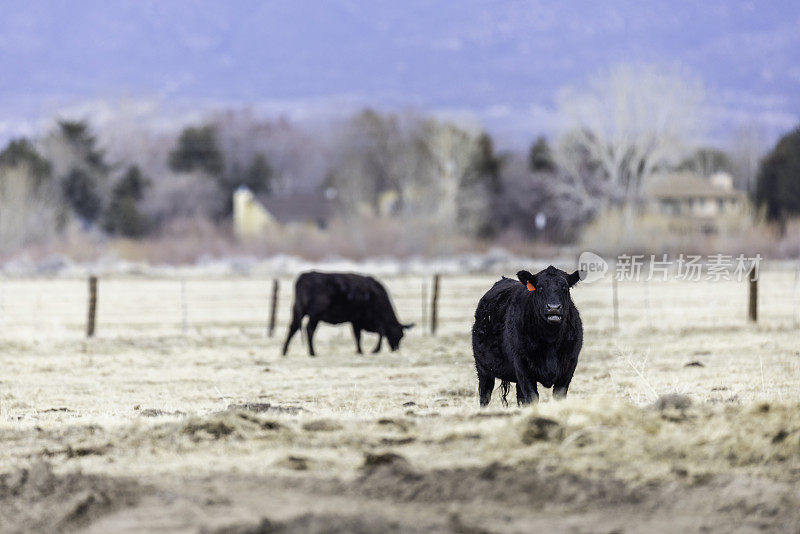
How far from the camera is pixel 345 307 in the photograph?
21391 millimetres

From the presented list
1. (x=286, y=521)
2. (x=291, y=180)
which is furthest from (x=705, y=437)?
(x=291, y=180)

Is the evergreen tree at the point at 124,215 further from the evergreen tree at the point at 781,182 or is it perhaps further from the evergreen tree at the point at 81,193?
the evergreen tree at the point at 781,182

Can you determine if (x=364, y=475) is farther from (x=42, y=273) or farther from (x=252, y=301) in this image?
(x=42, y=273)

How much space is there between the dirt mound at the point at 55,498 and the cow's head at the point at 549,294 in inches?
175

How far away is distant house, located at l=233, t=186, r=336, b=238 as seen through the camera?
8238 cm

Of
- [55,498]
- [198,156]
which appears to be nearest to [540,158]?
[198,156]

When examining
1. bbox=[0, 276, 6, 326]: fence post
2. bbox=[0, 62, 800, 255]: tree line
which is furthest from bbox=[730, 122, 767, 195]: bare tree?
bbox=[0, 276, 6, 326]: fence post

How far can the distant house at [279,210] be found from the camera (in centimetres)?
8238

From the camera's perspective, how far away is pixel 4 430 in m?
10.4

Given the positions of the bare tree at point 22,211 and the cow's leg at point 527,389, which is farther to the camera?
the bare tree at point 22,211

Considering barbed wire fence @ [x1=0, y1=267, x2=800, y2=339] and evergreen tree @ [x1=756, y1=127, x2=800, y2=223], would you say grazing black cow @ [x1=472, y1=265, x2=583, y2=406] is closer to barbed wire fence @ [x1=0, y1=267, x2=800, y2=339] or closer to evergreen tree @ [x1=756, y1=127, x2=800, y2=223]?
barbed wire fence @ [x1=0, y1=267, x2=800, y2=339]

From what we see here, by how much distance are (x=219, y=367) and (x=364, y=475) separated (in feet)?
36.6

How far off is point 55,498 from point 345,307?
14.2 metres

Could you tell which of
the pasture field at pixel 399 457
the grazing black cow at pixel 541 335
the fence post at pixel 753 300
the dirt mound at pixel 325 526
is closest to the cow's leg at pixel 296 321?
the pasture field at pixel 399 457
